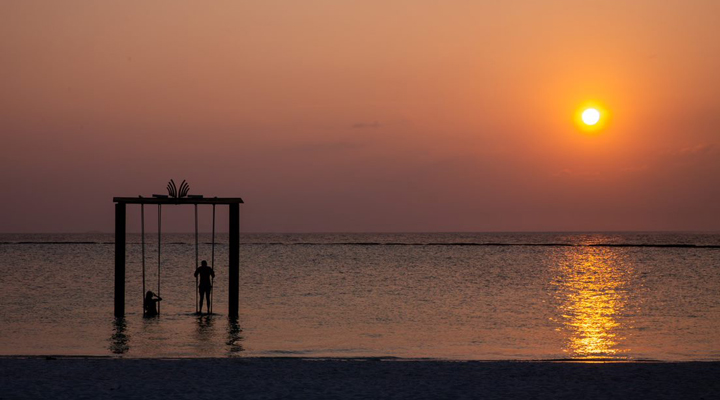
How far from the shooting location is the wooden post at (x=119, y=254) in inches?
1014

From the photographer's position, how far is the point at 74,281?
52.6 m

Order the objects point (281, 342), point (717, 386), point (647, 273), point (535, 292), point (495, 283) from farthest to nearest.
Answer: point (647, 273) → point (495, 283) → point (535, 292) → point (281, 342) → point (717, 386)

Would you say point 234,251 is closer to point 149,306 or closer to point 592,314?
point 149,306

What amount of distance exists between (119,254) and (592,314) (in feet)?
58.1

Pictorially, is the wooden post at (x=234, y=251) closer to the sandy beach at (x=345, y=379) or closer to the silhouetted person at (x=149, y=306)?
the silhouetted person at (x=149, y=306)

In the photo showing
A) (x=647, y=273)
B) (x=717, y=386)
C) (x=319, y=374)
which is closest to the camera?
(x=717, y=386)

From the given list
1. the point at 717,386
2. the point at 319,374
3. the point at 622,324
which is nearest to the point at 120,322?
the point at 319,374

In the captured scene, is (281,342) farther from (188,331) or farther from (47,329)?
(47,329)

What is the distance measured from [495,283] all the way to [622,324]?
26.2 meters

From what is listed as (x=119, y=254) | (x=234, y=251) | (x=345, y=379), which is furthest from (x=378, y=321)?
(x=345, y=379)

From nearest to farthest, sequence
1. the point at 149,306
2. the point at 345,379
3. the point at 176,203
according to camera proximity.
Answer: the point at 345,379 → the point at 176,203 → the point at 149,306

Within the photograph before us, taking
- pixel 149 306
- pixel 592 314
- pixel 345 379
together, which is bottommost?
pixel 592 314

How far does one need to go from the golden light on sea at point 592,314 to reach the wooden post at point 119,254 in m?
14.0

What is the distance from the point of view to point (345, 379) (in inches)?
508
